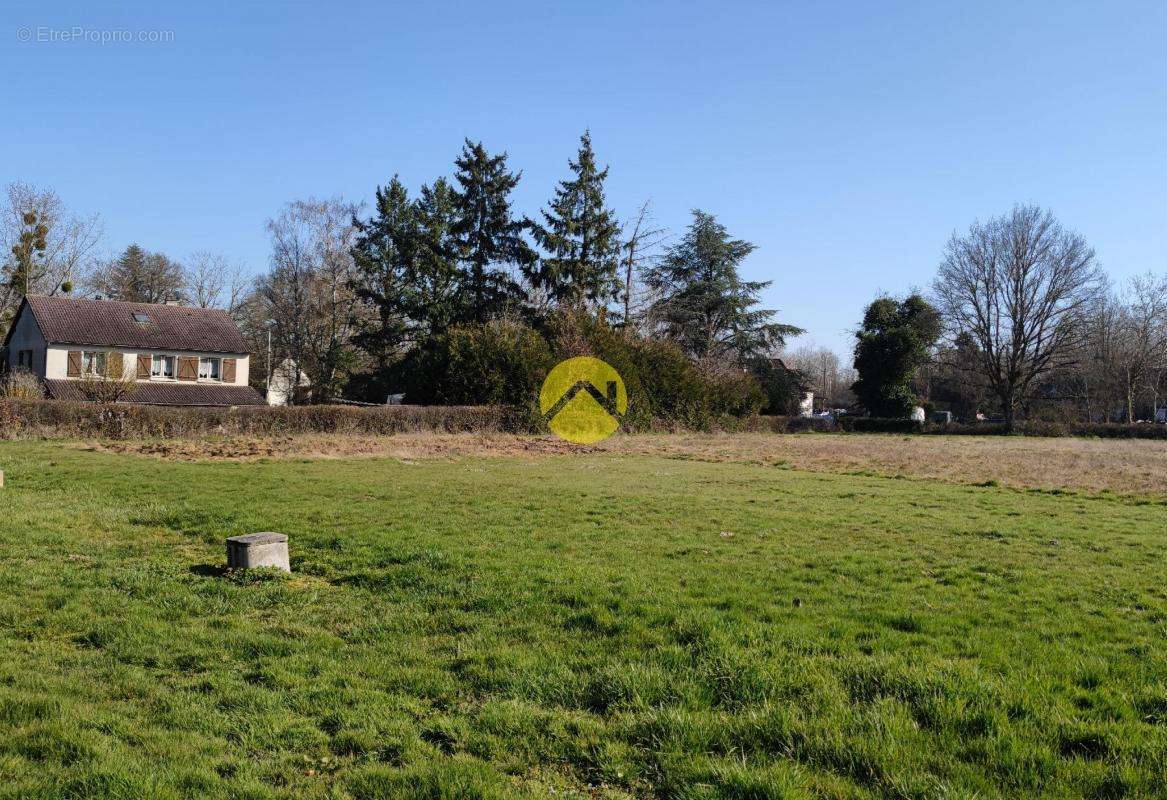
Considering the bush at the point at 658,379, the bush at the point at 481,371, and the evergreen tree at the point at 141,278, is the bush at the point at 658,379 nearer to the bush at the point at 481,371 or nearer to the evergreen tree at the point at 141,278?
the bush at the point at 481,371

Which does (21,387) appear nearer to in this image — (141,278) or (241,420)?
(241,420)

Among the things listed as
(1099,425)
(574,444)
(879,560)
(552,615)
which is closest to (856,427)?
(1099,425)

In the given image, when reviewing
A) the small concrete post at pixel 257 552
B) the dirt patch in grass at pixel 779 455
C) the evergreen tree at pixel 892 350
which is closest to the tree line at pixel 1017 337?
the evergreen tree at pixel 892 350

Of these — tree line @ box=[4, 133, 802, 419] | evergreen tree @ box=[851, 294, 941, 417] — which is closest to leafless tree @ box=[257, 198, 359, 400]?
tree line @ box=[4, 133, 802, 419]

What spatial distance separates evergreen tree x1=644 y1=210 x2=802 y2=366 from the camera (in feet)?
177

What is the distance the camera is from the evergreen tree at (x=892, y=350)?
181ft

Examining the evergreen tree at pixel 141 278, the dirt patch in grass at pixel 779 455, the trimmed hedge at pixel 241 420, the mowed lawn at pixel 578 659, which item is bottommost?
the mowed lawn at pixel 578 659

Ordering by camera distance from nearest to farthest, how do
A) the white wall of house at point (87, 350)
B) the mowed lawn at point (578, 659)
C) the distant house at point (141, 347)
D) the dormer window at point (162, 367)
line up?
the mowed lawn at point (578, 659) < the white wall of house at point (87, 350) < the distant house at point (141, 347) < the dormer window at point (162, 367)

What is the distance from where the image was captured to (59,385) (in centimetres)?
4556

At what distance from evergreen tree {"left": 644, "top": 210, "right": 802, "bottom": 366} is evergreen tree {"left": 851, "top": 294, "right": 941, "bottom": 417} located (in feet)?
20.5

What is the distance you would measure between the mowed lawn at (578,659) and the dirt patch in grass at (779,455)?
351 inches

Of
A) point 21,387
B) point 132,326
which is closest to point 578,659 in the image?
point 21,387

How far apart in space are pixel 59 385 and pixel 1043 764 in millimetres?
53832

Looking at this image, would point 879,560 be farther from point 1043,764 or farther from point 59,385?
point 59,385
